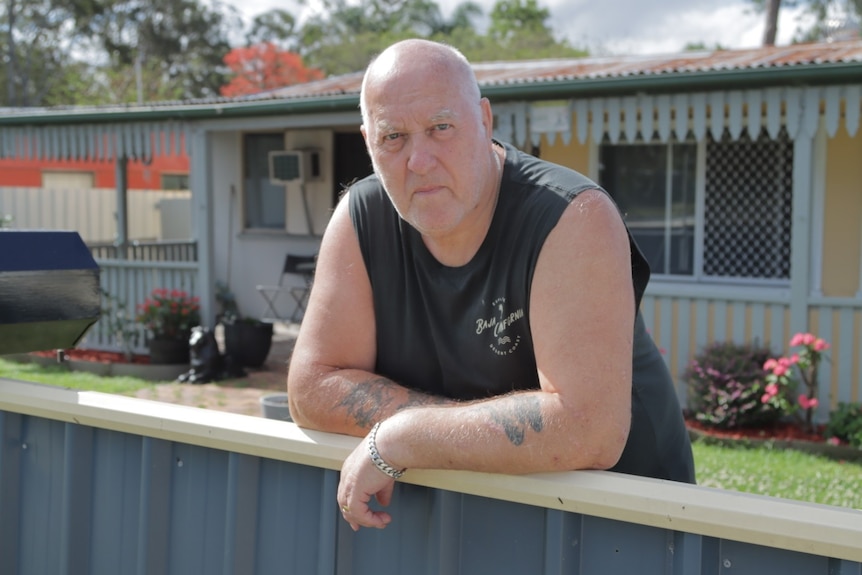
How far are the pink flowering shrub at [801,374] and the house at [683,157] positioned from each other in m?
0.18

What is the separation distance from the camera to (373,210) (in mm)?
2104

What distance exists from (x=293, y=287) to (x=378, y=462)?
11317mm

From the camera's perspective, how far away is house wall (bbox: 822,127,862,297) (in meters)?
8.97

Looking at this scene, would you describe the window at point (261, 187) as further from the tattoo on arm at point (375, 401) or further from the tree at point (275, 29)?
the tree at point (275, 29)

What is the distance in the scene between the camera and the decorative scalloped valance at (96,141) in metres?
10.9

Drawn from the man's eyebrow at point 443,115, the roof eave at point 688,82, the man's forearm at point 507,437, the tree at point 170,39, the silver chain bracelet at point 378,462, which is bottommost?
the silver chain bracelet at point 378,462

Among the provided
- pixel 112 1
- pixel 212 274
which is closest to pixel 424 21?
pixel 112 1

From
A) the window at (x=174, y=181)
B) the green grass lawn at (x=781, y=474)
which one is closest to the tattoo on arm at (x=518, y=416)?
the green grass lawn at (x=781, y=474)

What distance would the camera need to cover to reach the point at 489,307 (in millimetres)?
1909

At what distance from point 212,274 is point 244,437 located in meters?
8.83

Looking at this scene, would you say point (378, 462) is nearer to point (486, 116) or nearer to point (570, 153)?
point (486, 116)

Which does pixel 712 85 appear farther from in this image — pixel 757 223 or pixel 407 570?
pixel 407 570

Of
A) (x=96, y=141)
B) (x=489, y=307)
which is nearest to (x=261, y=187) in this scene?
(x=96, y=141)

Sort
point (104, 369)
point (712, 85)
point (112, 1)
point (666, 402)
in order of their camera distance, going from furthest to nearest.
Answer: point (112, 1) → point (104, 369) → point (712, 85) → point (666, 402)
